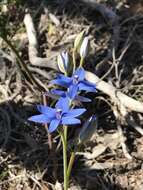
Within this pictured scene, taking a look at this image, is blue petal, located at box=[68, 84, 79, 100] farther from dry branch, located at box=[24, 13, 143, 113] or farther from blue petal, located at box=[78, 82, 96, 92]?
dry branch, located at box=[24, 13, 143, 113]

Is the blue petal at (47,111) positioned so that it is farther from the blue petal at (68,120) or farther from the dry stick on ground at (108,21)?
the dry stick on ground at (108,21)

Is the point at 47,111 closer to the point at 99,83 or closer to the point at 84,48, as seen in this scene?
the point at 84,48

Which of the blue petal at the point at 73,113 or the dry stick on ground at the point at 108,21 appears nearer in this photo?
the blue petal at the point at 73,113

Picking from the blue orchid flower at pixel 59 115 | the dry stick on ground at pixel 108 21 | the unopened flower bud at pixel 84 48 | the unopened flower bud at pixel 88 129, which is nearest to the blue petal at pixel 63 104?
the blue orchid flower at pixel 59 115

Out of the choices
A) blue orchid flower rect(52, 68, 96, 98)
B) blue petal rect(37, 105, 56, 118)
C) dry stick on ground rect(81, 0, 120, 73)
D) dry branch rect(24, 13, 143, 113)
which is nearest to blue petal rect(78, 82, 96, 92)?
blue orchid flower rect(52, 68, 96, 98)

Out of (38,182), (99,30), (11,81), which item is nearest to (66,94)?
(38,182)

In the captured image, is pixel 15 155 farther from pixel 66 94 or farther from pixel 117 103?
pixel 66 94

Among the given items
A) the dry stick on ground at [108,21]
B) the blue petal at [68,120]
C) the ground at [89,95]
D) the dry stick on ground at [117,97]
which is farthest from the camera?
the dry stick on ground at [108,21]
